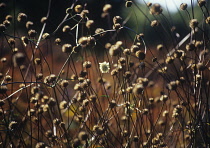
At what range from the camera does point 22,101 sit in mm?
1769

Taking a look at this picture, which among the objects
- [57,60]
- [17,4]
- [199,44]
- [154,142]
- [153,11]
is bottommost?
[154,142]

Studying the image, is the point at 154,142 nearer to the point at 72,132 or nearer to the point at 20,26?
the point at 72,132

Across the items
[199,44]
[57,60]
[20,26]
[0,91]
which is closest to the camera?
[0,91]

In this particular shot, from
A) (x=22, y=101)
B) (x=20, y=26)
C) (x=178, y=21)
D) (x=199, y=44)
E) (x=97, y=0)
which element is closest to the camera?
(x=199, y=44)

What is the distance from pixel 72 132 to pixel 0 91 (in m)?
0.86

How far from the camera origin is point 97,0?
123 inches

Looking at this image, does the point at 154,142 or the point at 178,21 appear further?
the point at 178,21

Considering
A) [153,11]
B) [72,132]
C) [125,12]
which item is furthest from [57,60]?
[153,11]

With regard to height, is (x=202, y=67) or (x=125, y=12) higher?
(x=125, y=12)

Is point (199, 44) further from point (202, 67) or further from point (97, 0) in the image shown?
point (97, 0)

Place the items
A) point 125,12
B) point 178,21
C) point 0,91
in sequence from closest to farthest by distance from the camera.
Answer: point 0,91
point 125,12
point 178,21

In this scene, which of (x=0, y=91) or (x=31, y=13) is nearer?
(x=0, y=91)

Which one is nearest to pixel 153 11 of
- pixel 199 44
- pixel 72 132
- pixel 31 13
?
pixel 199 44

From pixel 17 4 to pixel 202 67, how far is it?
2309 millimetres
